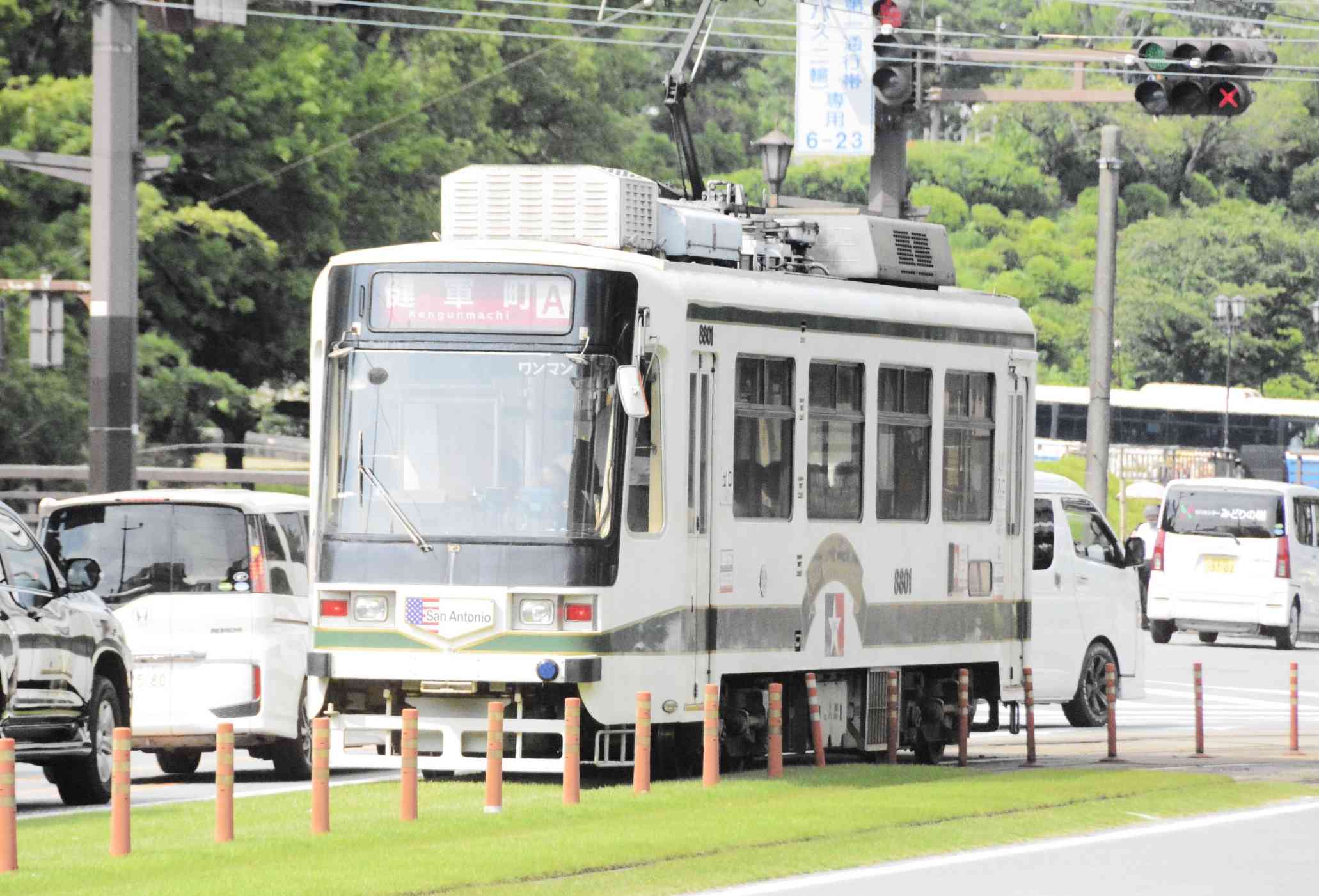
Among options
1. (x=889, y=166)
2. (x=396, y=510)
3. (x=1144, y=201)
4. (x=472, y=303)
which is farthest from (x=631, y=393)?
(x=1144, y=201)

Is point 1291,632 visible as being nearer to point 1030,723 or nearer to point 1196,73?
point 1196,73

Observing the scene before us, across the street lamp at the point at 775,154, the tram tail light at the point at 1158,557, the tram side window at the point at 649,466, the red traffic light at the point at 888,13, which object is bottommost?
the tram tail light at the point at 1158,557

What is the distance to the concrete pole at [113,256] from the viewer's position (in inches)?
881

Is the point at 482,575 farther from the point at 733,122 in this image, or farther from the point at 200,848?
the point at 733,122

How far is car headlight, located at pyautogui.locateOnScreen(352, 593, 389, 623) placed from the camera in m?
15.5

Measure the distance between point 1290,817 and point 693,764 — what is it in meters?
3.72

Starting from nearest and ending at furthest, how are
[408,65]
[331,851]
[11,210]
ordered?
[331,851], [11,210], [408,65]

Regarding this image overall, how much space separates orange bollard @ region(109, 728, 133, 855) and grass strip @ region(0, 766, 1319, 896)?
0.09 m

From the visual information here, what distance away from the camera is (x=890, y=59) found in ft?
82.4

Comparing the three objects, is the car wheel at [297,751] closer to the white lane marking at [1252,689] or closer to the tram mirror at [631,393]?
the tram mirror at [631,393]

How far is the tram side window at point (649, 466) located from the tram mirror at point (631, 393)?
1.37 ft

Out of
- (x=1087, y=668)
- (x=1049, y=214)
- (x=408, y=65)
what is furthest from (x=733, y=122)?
(x=1087, y=668)

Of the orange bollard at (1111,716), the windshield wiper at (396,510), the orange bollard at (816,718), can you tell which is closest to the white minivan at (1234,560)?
the orange bollard at (1111,716)

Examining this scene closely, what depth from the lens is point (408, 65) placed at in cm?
6003
